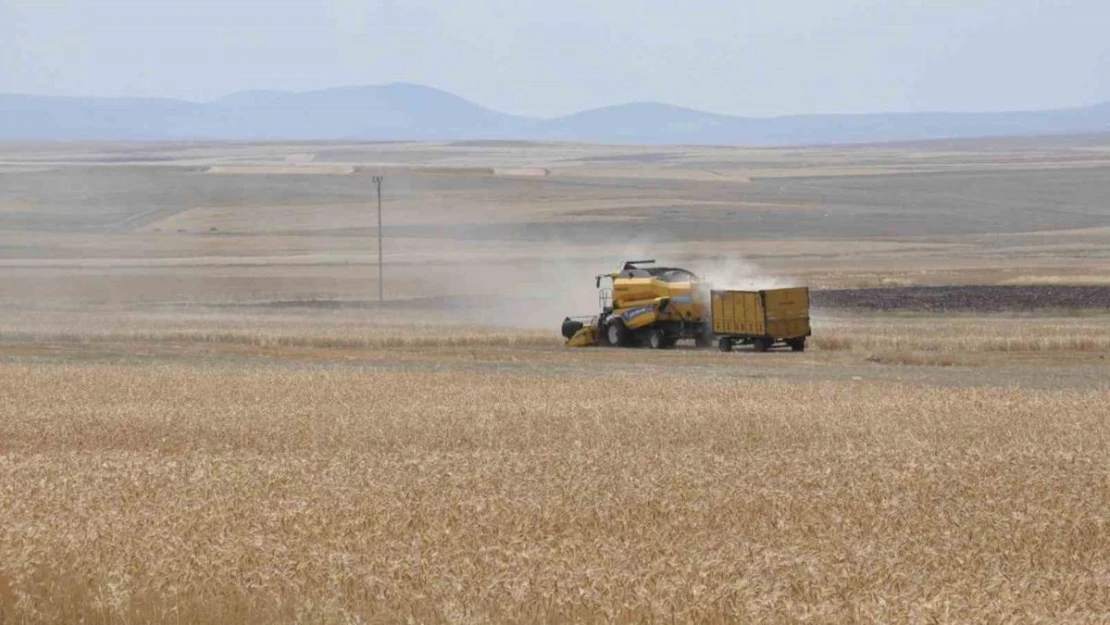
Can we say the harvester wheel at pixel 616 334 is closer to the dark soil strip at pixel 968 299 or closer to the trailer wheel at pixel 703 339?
the trailer wheel at pixel 703 339

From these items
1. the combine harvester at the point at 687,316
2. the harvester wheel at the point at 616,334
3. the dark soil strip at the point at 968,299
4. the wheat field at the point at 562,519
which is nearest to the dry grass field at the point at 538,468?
the wheat field at the point at 562,519

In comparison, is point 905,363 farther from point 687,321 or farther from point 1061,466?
point 1061,466

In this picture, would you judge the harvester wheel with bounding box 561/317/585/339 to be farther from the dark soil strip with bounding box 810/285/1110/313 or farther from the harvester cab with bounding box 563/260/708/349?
the dark soil strip with bounding box 810/285/1110/313

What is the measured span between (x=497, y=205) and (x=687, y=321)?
10410cm

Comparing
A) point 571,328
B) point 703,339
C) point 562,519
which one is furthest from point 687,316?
point 562,519

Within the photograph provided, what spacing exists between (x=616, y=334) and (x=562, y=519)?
35765 mm

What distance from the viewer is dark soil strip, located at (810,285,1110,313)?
60719 millimetres

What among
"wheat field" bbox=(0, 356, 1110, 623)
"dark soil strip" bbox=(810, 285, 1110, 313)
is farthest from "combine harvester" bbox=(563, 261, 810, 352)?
"wheat field" bbox=(0, 356, 1110, 623)

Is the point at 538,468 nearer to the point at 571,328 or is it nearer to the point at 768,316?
the point at 768,316

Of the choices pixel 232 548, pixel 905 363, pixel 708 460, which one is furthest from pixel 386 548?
pixel 905 363

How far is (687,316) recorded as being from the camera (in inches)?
1891

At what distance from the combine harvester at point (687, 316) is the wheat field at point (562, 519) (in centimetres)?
1977

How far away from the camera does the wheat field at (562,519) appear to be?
10.1m

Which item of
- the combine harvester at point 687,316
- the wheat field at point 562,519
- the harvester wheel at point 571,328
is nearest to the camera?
the wheat field at point 562,519
